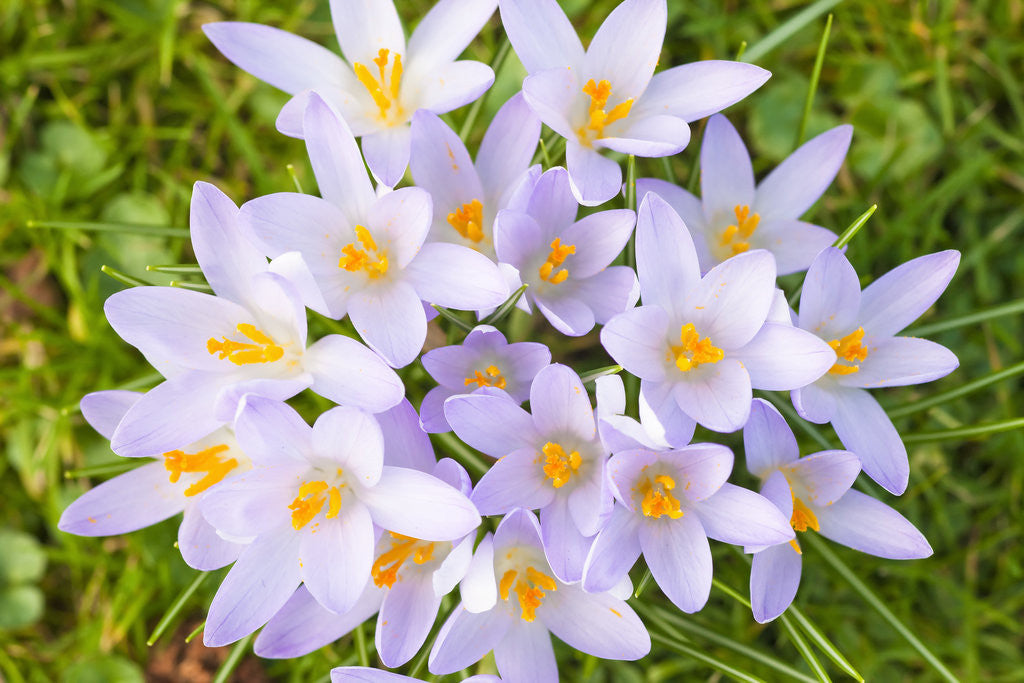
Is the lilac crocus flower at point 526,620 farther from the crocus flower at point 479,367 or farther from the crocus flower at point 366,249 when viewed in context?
the crocus flower at point 366,249

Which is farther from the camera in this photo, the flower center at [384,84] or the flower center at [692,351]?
the flower center at [384,84]

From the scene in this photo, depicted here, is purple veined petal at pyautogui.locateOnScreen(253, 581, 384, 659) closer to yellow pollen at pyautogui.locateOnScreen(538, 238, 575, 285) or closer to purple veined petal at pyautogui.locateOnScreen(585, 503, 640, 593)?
purple veined petal at pyautogui.locateOnScreen(585, 503, 640, 593)

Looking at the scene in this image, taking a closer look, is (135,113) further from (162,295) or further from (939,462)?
(939,462)

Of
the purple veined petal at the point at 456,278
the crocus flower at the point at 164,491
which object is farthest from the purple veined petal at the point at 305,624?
the purple veined petal at the point at 456,278

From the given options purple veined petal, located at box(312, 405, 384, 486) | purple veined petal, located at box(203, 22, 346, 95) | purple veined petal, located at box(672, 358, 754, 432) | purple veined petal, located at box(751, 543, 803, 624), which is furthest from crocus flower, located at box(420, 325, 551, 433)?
purple veined petal, located at box(203, 22, 346, 95)

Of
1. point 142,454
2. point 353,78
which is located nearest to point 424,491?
point 142,454

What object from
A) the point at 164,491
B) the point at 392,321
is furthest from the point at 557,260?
the point at 164,491
